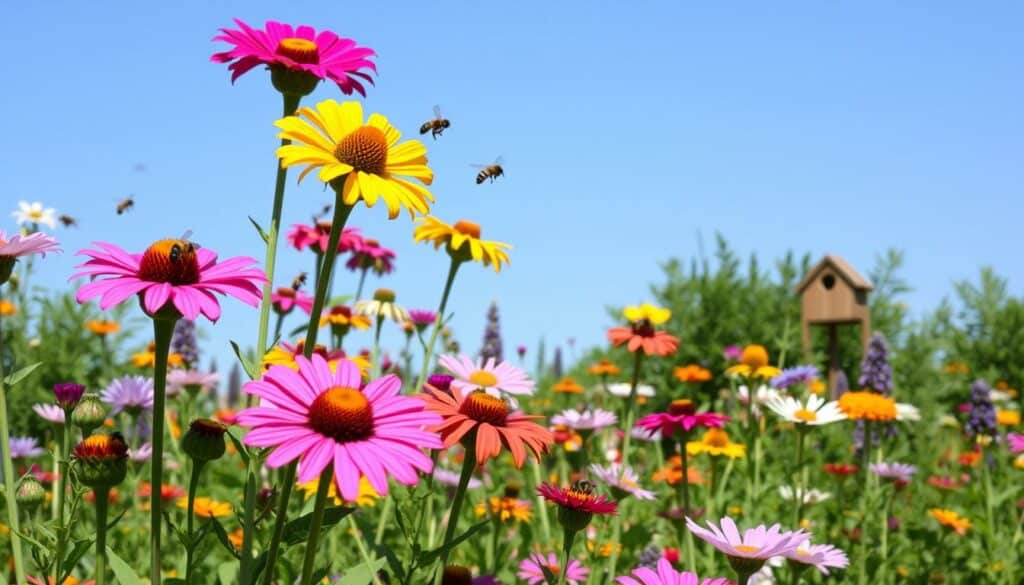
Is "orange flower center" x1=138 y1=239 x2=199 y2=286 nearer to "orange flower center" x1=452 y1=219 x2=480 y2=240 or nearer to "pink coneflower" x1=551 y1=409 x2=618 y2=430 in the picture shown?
"orange flower center" x1=452 y1=219 x2=480 y2=240

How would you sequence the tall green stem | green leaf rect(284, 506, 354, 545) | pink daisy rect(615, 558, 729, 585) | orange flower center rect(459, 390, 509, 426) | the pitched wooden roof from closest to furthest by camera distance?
the tall green stem
green leaf rect(284, 506, 354, 545)
pink daisy rect(615, 558, 729, 585)
orange flower center rect(459, 390, 509, 426)
the pitched wooden roof

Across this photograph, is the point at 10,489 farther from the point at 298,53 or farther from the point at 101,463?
the point at 298,53

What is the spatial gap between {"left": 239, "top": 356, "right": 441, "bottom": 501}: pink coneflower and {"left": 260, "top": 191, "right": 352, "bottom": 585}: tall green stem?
6cm

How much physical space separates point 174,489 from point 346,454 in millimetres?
3333

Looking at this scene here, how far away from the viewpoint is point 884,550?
13.1 feet

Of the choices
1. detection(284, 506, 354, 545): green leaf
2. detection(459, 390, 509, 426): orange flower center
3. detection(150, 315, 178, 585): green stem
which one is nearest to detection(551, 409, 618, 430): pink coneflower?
detection(459, 390, 509, 426): orange flower center

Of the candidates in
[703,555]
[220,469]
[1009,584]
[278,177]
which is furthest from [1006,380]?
[278,177]

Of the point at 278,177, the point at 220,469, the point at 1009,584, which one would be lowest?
the point at 1009,584

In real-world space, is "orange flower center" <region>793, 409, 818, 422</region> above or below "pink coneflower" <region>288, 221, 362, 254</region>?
below

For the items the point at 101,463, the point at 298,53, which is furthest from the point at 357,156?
the point at 101,463

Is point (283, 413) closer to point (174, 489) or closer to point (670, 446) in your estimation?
point (174, 489)

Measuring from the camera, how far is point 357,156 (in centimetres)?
159

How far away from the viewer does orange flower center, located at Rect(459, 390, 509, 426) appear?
1.74 metres

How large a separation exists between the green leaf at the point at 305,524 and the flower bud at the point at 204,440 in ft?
0.58
